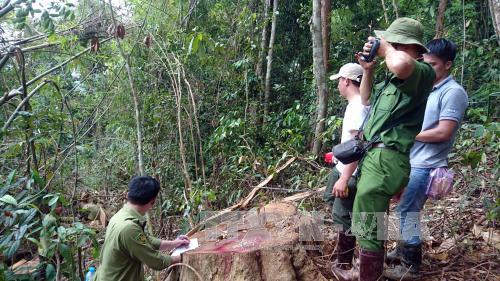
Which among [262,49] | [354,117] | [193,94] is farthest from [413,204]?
[262,49]

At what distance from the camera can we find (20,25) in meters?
3.62

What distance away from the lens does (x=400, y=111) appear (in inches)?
89.1

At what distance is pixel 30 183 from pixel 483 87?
6198 millimetres

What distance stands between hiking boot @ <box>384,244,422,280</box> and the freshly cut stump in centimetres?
49

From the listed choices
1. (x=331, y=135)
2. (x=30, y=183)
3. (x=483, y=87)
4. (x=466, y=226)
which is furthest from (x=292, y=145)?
(x=30, y=183)

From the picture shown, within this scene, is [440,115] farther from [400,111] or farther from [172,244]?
[172,244]

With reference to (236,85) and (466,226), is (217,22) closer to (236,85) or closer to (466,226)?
(236,85)

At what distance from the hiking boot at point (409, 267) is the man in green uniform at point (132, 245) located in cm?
148

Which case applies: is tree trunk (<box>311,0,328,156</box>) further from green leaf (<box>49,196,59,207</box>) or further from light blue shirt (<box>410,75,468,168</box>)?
green leaf (<box>49,196,59,207</box>)

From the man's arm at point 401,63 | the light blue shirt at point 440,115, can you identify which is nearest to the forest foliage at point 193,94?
the light blue shirt at point 440,115

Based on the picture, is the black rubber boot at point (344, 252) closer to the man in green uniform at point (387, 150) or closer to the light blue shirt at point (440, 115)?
the man in green uniform at point (387, 150)

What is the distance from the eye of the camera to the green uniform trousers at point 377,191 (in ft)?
7.48

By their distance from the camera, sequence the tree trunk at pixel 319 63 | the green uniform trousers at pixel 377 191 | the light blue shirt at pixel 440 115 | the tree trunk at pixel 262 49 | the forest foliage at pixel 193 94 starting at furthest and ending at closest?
the tree trunk at pixel 262 49 < the tree trunk at pixel 319 63 < the forest foliage at pixel 193 94 < the light blue shirt at pixel 440 115 < the green uniform trousers at pixel 377 191

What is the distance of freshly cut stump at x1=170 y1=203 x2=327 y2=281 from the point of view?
261cm
